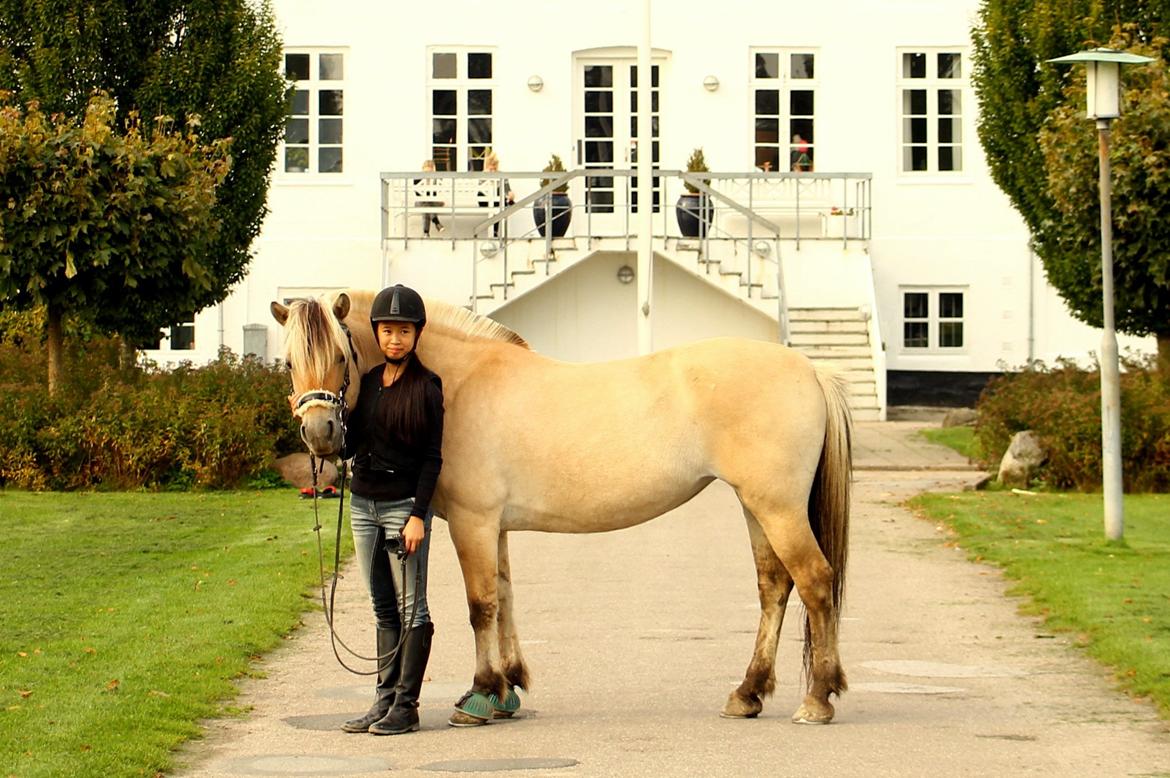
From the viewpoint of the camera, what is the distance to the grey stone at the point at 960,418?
2972cm

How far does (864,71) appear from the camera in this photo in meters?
34.3

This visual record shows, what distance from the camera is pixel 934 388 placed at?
33438 millimetres

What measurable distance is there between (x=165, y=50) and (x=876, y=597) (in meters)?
14.0

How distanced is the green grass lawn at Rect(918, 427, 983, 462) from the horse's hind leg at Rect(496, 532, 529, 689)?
15.2 m

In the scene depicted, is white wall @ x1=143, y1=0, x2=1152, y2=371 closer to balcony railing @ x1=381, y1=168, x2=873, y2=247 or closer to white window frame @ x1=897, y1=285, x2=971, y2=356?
white window frame @ x1=897, y1=285, x2=971, y2=356

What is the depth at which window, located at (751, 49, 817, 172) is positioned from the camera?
34406 mm

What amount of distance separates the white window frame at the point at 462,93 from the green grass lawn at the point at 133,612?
1576 cm

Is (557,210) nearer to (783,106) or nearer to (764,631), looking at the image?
(783,106)

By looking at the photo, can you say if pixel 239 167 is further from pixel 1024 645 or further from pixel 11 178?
pixel 1024 645

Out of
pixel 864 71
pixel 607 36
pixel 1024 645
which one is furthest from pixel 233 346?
pixel 1024 645

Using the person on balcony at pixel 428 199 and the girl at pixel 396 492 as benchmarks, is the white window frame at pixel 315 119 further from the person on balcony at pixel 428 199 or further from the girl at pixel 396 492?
the girl at pixel 396 492

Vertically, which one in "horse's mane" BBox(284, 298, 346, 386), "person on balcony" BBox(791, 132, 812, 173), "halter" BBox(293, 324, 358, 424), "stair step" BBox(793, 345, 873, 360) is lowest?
"halter" BBox(293, 324, 358, 424)

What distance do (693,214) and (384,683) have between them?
952 inches

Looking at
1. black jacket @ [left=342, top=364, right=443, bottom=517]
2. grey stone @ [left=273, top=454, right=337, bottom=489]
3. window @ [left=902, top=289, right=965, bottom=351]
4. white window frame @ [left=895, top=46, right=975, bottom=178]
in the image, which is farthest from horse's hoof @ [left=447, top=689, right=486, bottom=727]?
white window frame @ [left=895, top=46, right=975, bottom=178]
